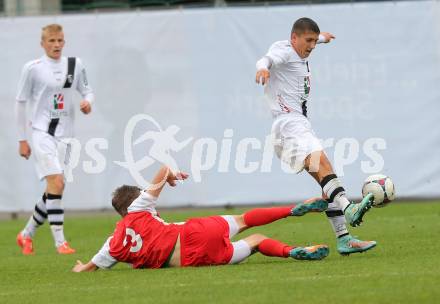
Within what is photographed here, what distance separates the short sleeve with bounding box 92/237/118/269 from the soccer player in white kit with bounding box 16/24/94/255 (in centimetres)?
297

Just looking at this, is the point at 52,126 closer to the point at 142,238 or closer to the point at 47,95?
the point at 47,95

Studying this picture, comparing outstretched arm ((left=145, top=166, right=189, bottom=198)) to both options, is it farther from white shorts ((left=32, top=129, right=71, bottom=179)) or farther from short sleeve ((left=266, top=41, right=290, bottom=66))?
white shorts ((left=32, top=129, right=71, bottom=179))

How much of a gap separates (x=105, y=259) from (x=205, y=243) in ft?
2.78

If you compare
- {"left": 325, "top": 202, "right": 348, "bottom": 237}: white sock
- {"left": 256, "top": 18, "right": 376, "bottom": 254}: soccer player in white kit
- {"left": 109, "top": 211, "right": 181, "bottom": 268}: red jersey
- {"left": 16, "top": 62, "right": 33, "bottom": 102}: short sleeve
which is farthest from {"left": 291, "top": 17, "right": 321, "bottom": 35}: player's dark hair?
{"left": 16, "top": 62, "right": 33, "bottom": 102}: short sleeve

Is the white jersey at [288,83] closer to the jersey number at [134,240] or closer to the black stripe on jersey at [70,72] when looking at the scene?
the jersey number at [134,240]

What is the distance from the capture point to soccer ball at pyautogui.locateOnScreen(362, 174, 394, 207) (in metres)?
9.52

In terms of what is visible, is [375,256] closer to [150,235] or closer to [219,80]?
[150,235]

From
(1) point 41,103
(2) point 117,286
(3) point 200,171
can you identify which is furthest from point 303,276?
(3) point 200,171

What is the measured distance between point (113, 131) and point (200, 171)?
Answer: 1473 millimetres

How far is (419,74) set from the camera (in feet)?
55.4

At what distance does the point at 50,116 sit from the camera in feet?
40.9

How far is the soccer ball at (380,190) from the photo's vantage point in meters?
9.52

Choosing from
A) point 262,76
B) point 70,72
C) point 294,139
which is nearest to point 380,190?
point 294,139

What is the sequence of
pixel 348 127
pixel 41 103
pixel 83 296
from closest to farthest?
pixel 83 296
pixel 41 103
pixel 348 127
